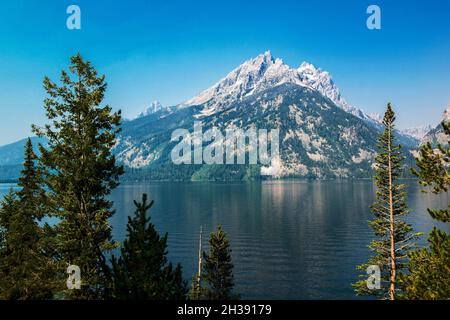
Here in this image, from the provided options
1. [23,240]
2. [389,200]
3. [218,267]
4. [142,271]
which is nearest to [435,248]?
[389,200]

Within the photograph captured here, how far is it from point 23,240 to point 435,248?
4334 cm

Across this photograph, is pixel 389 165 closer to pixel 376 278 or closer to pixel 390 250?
pixel 390 250

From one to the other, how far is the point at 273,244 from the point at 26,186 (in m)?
93.3

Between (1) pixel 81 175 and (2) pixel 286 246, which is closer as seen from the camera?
(1) pixel 81 175

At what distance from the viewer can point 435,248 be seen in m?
27.1

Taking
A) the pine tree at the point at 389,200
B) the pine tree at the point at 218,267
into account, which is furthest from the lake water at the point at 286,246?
the pine tree at the point at 389,200

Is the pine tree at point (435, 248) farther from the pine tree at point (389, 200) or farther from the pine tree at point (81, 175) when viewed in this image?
the pine tree at point (81, 175)

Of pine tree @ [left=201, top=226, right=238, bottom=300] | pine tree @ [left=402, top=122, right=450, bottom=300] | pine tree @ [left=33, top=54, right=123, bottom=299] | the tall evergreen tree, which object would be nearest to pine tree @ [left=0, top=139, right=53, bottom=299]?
the tall evergreen tree

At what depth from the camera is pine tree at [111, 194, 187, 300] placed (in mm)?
25469

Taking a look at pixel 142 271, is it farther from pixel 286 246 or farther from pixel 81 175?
pixel 286 246

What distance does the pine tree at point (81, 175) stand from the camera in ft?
92.6

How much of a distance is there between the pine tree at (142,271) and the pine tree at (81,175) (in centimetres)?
234

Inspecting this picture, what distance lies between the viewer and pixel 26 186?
154 ft

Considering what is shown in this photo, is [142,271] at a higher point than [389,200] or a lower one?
lower
